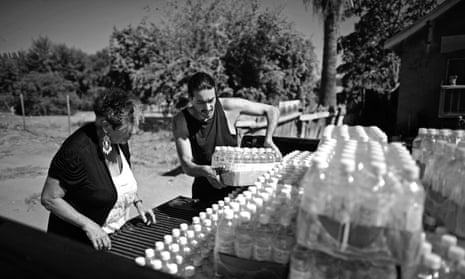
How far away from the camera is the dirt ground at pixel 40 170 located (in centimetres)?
516

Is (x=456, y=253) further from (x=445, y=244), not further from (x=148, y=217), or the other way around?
(x=148, y=217)

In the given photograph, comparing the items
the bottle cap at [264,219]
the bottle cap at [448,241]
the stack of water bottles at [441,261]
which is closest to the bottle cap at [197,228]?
the bottle cap at [264,219]

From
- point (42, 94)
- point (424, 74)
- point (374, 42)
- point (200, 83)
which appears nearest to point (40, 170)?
point (200, 83)

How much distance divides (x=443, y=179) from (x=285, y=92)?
13.1 m

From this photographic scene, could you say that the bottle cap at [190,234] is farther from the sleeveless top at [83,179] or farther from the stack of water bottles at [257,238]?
the sleeveless top at [83,179]

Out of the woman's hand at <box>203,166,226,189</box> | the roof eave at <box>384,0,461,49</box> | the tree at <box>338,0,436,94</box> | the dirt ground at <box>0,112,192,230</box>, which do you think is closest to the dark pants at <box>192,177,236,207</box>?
the woman's hand at <box>203,166,226,189</box>

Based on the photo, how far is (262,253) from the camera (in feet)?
3.77

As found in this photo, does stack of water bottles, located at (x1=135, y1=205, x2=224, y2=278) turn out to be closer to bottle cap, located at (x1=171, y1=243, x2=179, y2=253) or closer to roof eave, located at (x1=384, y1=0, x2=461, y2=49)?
bottle cap, located at (x1=171, y1=243, x2=179, y2=253)

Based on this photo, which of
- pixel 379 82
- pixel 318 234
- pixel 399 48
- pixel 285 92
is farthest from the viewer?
pixel 379 82

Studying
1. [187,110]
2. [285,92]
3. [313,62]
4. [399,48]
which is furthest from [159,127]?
[187,110]

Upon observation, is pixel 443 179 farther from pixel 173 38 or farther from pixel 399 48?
pixel 173 38

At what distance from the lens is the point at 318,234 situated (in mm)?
928

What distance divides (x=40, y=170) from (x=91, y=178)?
22.8 ft

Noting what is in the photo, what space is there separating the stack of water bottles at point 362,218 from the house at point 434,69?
27.2ft
